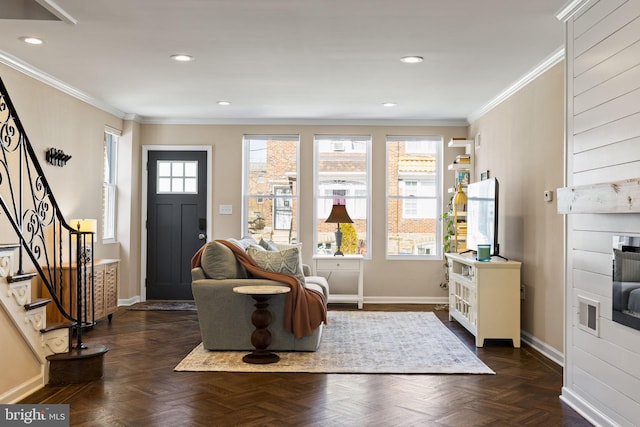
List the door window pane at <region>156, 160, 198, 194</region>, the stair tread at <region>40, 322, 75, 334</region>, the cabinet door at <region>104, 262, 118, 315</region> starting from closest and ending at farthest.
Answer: the stair tread at <region>40, 322, 75, 334</region> → the cabinet door at <region>104, 262, 118, 315</region> → the door window pane at <region>156, 160, 198, 194</region>

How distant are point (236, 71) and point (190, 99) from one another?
1457 millimetres

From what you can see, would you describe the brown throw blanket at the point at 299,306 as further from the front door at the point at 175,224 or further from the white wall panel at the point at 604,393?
the front door at the point at 175,224

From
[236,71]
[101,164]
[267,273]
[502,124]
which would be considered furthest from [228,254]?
[502,124]

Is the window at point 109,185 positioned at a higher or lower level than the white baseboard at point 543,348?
higher

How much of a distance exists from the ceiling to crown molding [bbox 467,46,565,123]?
49 millimetres

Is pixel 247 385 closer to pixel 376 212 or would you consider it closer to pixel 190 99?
pixel 190 99

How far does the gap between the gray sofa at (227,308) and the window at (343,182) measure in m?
3.08

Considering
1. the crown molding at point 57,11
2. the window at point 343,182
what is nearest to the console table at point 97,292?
the crown molding at point 57,11

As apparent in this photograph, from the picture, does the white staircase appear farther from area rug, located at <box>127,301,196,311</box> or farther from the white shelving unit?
the white shelving unit

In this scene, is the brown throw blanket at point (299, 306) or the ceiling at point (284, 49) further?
the brown throw blanket at point (299, 306)

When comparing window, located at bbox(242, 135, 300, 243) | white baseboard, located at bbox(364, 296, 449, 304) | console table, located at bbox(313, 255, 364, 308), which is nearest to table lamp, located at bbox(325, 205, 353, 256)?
console table, located at bbox(313, 255, 364, 308)

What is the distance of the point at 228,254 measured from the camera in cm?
479

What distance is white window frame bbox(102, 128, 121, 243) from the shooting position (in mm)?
7066

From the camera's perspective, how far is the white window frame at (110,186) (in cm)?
707
